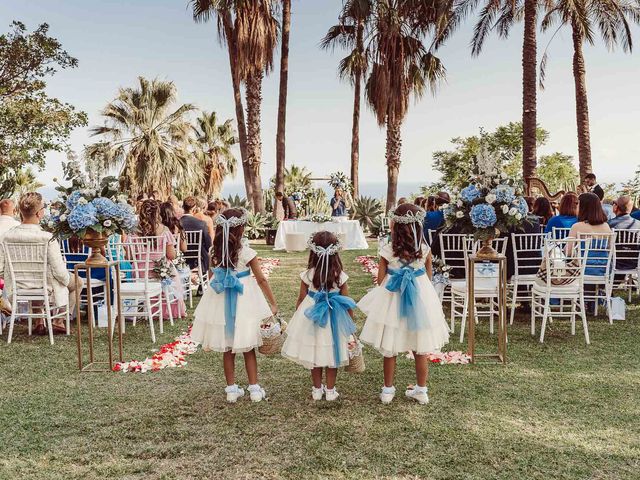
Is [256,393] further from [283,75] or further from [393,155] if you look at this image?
[393,155]

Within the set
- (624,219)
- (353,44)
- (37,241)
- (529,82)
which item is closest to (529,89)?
(529,82)

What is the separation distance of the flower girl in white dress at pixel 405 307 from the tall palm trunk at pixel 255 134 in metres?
13.1

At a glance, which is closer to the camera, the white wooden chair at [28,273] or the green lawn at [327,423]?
the green lawn at [327,423]

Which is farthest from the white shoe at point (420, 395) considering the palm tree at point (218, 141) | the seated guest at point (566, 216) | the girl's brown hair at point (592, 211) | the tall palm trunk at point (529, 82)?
the palm tree at point (218, 141)

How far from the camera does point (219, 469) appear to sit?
3.06 meters

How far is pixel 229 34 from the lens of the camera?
16141mm

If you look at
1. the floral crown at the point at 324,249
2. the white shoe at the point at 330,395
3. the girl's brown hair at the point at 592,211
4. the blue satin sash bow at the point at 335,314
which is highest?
the girl's brown hair at the point at 592,211

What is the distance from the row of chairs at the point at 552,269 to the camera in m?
5.71

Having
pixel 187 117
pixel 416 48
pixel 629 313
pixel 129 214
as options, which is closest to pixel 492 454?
pixel 129 214

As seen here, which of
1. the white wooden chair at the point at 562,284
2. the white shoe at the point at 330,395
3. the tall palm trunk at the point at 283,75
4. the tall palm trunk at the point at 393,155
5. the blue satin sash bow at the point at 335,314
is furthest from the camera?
the tall palm trunk at the point at 393,155

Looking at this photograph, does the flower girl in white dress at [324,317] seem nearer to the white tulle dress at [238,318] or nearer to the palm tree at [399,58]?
the white tulle dress at [238,318]

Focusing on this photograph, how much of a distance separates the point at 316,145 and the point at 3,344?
85.9 ft

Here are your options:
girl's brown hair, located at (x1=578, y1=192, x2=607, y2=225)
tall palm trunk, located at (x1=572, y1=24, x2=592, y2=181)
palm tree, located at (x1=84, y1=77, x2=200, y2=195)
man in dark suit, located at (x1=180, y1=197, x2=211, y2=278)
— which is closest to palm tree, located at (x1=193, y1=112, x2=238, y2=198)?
palm tree, located at (x1=84, y1=77, x2=200, y2=195)

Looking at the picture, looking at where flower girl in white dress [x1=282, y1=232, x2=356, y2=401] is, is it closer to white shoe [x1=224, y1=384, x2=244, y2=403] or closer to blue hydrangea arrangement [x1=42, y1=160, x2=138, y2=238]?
white shoe [x1=224, y1=384, x2=244, y2=403]
